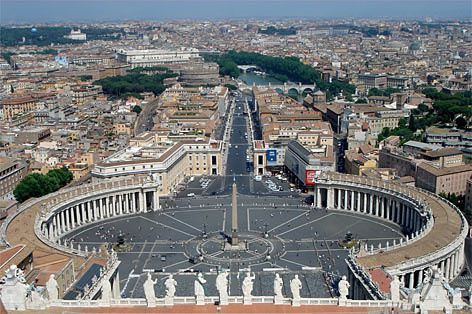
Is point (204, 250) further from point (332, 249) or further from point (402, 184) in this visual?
point (402, 184)

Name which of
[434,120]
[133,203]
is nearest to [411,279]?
[133,203]

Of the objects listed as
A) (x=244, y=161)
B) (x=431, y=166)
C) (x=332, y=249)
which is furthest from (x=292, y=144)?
(x=332, y=249)

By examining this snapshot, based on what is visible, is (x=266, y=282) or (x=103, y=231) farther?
(x=103, y=231)

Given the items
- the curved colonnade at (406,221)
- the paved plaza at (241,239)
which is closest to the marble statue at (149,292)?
the paved plaza at (241,239)

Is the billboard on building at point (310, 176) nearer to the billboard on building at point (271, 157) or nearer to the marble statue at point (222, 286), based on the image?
the billboard on building at point (271, 157)

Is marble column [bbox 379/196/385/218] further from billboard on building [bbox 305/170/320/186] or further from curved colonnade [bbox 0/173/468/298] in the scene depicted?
billboard on building [bbox 305/170/320/186]
